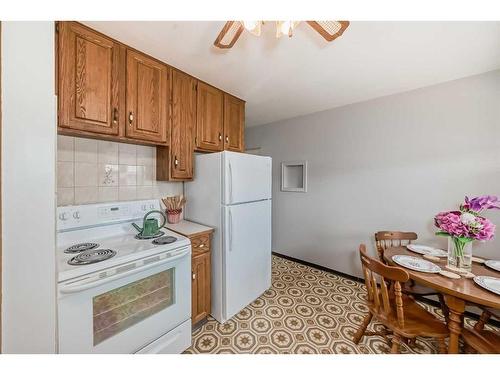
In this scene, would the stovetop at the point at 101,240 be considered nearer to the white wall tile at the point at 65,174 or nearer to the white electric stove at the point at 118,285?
the white electric stove at the point at 118,285

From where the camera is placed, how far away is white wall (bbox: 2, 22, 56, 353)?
578 mm

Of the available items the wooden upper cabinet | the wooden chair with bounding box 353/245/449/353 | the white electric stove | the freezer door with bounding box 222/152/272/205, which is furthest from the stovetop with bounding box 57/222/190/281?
the wooden chair with bounding box 353/245/449/353

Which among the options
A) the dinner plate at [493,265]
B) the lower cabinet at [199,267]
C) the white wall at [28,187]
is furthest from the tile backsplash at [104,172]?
the dinner plate at [493,265]

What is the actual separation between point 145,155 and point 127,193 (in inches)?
15.7

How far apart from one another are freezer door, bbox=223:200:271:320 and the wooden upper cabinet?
0.79m

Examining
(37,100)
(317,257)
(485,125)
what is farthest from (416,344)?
(37,100)

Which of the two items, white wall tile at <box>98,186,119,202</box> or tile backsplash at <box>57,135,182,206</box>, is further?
white wall tile at <box>98,186,119,202</box>

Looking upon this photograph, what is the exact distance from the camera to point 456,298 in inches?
45.8

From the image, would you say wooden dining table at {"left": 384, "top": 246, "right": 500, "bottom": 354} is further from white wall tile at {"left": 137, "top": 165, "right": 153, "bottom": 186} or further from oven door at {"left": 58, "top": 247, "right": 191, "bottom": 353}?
white wall tile at {"left": 137, "top": 165, "right": 153, "bottom": 186}

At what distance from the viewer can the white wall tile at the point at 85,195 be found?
4.94 ft

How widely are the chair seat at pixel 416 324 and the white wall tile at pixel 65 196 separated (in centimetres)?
239

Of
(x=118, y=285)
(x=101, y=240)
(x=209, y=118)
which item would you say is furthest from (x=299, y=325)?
(x=209, y=118)
